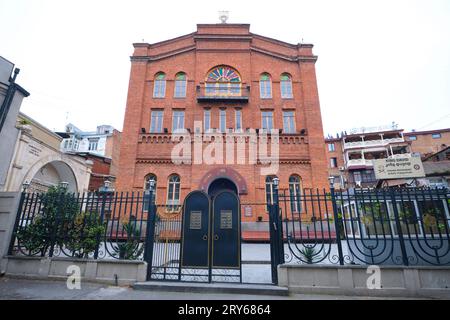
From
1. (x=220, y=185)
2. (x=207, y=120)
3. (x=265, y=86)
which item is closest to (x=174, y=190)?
(x=220, y=185)

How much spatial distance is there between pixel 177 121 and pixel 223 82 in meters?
4.47

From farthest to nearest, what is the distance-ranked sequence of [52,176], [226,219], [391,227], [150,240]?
[52,176], [391,227], [226,219], [150,240]

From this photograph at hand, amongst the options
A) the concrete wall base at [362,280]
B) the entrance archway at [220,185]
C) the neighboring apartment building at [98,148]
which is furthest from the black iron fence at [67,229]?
the neighboring apartment building at [98,148]

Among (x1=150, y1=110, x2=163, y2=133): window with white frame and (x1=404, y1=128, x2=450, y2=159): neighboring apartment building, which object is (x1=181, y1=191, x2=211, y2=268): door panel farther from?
(x1=404, y1=128, x2=450, y2=159): neighboring apartment building

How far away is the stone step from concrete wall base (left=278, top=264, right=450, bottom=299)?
0.30m

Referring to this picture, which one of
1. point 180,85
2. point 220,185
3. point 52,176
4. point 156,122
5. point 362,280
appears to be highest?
point 180,85

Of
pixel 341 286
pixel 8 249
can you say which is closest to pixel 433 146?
pixel 341 286

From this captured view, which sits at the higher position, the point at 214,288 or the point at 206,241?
the point at 206,241

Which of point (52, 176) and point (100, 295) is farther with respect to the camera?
point (52, 176)

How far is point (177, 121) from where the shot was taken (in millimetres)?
16312

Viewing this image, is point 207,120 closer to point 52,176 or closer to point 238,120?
point 238,120

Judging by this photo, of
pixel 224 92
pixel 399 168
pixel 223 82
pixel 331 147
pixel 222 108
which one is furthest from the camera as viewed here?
pixel 331 147
